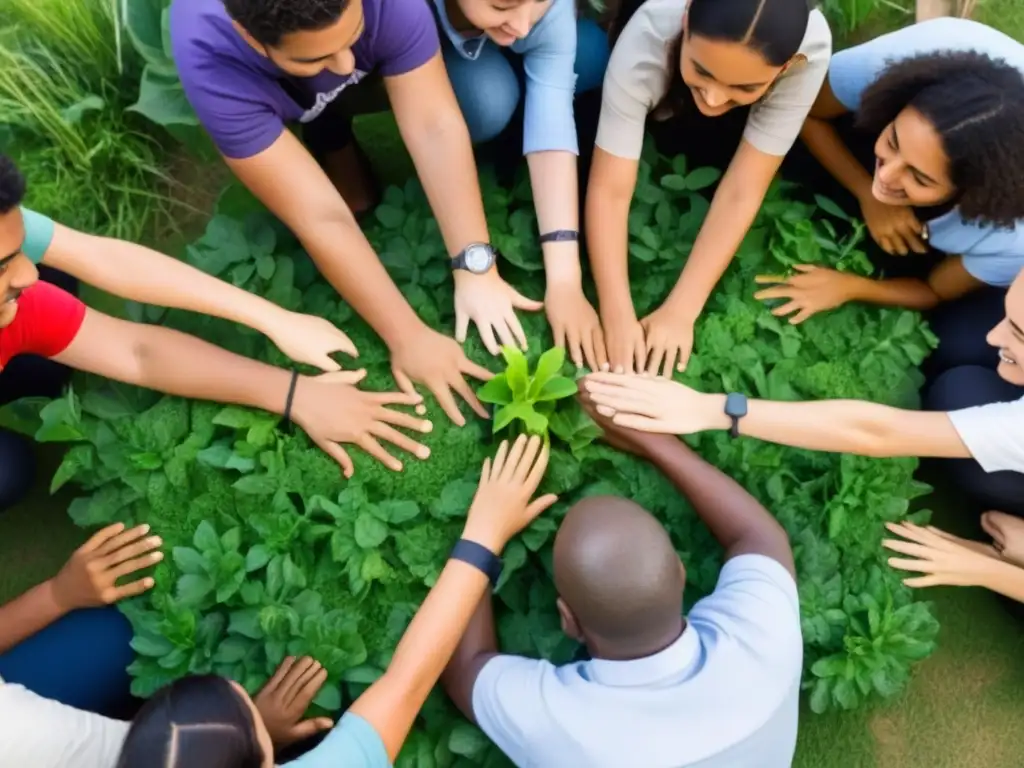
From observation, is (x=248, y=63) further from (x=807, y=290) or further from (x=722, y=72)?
(x=807, y=290)

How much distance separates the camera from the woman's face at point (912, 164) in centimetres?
143

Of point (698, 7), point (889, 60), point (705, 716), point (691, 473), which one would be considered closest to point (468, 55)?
point (698, 7)

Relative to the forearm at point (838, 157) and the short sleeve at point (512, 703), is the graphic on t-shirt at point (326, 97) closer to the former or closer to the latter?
the forearm at point (838, 157)

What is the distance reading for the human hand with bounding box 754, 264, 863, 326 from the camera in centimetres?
166

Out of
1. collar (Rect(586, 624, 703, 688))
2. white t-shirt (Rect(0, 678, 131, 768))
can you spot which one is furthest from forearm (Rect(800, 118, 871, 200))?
white t-shirt (Rect(0, 678, 131, 768))

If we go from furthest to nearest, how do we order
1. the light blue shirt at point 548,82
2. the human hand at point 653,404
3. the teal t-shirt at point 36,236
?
the light blue shirt at point 548,82 < the human hand at point 653,404 < the teal t-shirt at point 36,236

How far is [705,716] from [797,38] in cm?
105

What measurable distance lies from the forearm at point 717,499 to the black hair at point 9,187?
1.09 metres

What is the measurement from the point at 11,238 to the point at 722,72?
1119 mm

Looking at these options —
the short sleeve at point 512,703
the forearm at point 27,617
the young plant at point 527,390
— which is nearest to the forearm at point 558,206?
the young plant at point 527,390

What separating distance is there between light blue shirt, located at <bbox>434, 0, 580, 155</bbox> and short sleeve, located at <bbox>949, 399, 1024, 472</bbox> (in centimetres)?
88

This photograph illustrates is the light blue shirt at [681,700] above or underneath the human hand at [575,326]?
underneath

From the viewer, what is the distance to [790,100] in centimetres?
154

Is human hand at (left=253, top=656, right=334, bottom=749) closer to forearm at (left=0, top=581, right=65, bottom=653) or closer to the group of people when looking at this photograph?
the group of people
